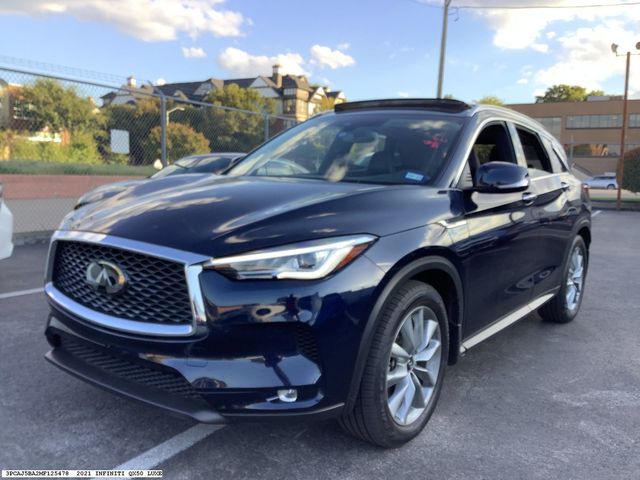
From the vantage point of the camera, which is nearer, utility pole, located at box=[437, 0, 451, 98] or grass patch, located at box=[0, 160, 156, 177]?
grass patch, located at box=[0, 160, 156, 177]

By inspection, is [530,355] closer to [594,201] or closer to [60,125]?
[60,125]

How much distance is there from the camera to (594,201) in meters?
24.1

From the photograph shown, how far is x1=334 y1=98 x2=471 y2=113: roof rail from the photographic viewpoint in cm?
365

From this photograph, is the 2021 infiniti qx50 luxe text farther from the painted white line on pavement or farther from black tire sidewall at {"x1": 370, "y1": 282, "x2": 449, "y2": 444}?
the painted white line on pavement

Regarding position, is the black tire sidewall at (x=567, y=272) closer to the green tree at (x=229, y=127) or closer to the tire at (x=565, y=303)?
the tire at (x=565, y=303)

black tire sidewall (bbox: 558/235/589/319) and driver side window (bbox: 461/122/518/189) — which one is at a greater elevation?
driver side window (bbox: 461/122/518/189)

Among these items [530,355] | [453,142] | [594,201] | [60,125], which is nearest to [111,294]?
[453,142]

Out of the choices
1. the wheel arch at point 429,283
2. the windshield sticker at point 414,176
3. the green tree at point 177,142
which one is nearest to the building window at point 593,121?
the green tree at point 177,142

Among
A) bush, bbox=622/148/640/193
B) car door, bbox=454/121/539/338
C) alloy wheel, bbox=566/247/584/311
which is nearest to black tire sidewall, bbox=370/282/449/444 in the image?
car door, bbox=454/121/539/338

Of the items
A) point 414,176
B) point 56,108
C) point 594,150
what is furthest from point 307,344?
point 594,150

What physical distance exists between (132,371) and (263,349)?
65 cm

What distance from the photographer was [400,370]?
2639 mm

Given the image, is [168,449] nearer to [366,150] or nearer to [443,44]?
[366,150]

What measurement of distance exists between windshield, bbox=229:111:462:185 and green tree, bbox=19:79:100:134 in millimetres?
8194
